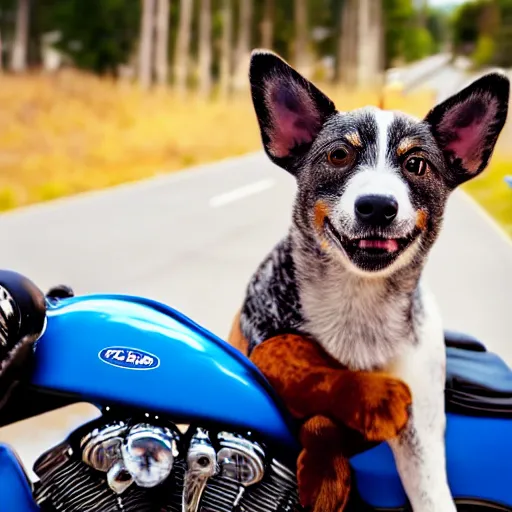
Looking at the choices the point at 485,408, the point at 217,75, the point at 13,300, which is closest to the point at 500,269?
the point at 485,408

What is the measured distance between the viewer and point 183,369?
1.09 m

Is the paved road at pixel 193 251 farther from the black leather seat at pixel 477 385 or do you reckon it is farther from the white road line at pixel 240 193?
the black leather seat at pixel 477 385

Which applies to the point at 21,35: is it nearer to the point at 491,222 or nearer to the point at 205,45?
the point at 205,45

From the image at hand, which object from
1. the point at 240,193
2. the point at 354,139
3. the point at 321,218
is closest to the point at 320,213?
the point at 321,218

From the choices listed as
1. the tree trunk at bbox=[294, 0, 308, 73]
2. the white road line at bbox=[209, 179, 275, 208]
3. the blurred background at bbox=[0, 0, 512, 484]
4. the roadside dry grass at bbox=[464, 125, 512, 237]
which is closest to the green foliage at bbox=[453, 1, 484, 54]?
the blurred background at bbox=[0, 0, 512, 484]

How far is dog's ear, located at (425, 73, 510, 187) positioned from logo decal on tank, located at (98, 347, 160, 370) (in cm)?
49

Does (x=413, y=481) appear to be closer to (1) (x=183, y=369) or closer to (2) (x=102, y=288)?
(1) (x=183, y=369)

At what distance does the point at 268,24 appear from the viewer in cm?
1614

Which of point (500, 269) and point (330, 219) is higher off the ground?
point (330, 219)

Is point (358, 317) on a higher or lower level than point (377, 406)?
higher

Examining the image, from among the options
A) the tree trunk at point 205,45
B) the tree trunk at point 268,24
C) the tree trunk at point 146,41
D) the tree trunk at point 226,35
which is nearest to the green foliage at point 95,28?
the tree trunk at point 146,41

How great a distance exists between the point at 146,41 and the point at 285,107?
11988 mm

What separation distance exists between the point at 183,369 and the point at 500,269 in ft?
7.53

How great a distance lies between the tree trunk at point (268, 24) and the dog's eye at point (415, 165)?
15.0m
